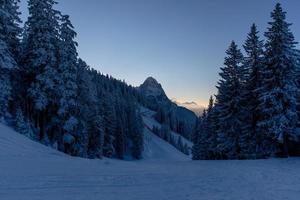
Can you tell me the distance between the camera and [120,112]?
319 feet

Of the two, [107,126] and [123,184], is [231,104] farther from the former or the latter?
[107,126]

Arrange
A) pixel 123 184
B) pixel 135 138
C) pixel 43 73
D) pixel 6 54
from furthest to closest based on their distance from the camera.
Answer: pixel 135 138 < pixel 43 73 < pixel 6 54 < pixel 123 184

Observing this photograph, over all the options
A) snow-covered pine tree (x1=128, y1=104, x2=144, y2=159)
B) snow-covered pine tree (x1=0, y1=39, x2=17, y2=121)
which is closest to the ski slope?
snow-covered pine tree (x1=0, y1=39, x2=17, y2=121)

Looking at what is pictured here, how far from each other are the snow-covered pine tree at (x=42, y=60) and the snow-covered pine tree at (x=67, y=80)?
61 cm

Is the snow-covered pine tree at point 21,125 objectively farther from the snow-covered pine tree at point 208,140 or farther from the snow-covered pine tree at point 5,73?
the snow-covered pine tree at point 208,140

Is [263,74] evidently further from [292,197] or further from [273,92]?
[292,197]

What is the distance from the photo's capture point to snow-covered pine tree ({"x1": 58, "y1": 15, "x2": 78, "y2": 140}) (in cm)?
3491

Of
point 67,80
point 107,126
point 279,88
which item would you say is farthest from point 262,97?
point 107,126

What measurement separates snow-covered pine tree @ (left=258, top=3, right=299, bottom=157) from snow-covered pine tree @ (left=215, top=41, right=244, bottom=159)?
3.64 meters

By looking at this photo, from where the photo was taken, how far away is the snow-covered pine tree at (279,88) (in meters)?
31.1

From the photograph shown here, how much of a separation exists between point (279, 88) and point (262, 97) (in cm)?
168

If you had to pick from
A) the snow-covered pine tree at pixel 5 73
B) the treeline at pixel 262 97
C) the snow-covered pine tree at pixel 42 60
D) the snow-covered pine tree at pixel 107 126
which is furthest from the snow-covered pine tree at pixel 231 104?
the snow-covered pine tree at pixel 107 126

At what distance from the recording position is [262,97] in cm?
3222

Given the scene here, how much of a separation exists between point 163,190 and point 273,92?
20639 mm
